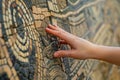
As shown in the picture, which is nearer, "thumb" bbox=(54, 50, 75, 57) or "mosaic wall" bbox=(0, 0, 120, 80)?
"mosaic wall" bbox=(0, 0, 120, 80)

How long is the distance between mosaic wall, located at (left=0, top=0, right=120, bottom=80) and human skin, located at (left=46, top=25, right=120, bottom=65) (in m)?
0.03

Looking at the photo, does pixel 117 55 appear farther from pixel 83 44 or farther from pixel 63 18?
pixel 63 18

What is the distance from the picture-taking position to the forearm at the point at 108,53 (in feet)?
3.83

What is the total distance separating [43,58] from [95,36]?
86 cm

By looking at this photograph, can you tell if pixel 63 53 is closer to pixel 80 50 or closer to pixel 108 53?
pixel 80 50

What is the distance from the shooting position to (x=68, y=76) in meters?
1.26

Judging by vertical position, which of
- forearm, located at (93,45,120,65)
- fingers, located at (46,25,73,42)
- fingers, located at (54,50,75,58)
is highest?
fingers, located at (46,25,73,42)

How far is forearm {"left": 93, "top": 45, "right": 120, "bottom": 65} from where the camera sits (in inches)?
46.0

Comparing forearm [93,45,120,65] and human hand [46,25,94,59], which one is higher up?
human hand [46,25,94,59]

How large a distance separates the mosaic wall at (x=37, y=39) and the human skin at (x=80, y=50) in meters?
0.03

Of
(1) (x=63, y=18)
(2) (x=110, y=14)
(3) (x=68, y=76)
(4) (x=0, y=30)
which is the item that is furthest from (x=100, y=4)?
(4) (x=0, y=30)

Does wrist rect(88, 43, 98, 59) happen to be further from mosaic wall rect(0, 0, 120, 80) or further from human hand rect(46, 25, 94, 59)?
mosaic wall rect(0, 0, 120, 80)

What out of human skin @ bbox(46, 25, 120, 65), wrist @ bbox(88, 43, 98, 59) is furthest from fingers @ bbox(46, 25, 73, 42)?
wrist @ bbox(88, 43, 98, 59)

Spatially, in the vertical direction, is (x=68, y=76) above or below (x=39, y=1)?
below
